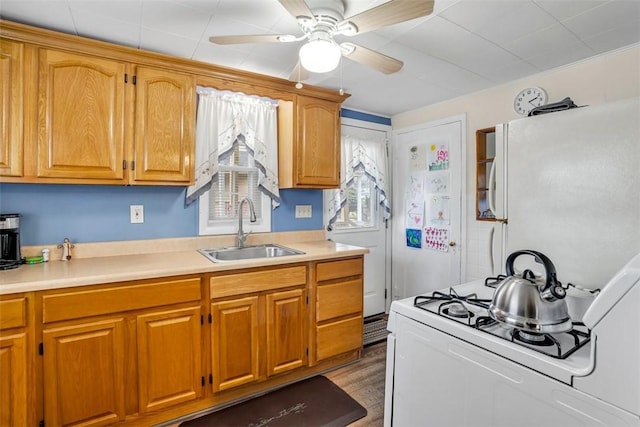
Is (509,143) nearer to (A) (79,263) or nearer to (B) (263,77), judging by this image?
(B) (263,77)

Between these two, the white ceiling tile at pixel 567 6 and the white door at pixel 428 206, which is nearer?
the white ceiling tile at pixel 567 6

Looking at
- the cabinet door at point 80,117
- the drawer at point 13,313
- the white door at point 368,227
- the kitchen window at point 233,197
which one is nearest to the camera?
the drawer at point 13,313

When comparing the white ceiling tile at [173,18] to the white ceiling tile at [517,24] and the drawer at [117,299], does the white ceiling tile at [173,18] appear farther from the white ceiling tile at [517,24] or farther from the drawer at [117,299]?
the white ceiling tile at [517,24]

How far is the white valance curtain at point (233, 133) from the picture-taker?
2359 millimetres

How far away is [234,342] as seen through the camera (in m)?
1.97

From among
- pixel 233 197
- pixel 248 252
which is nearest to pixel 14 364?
pixel 248 252

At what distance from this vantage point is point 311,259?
2.23 meters

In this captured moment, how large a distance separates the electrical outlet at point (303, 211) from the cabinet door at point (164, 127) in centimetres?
105

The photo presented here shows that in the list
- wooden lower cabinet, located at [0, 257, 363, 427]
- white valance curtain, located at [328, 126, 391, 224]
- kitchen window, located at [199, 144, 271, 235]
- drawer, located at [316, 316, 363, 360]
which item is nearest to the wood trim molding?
kitchen window, located at [199, 144, 271, 235]

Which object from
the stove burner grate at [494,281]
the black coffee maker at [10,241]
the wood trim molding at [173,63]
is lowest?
the stove burner grate at [494,281]

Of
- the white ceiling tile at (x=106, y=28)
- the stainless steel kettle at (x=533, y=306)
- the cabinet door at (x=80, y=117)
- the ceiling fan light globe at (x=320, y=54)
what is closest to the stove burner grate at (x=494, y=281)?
the stainless steel kettle at (x=533, y=306)

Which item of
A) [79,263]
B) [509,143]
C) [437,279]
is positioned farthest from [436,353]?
[437,279]

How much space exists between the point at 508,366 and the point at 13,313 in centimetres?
199

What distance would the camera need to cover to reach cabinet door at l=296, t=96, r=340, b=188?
102 inches
